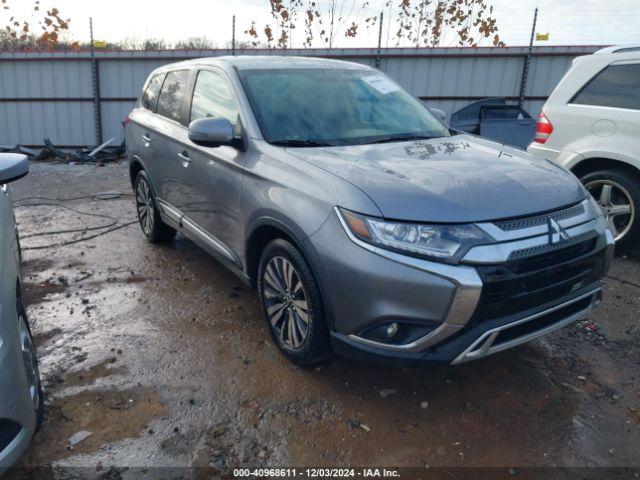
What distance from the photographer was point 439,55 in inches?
446

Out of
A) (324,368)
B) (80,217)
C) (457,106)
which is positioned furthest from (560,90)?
(457,106)

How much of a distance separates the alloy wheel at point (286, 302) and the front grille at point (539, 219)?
1.09 meters

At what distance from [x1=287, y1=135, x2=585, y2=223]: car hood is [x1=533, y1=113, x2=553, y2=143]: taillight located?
6.86 ft

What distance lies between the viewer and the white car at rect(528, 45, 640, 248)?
4711 mm

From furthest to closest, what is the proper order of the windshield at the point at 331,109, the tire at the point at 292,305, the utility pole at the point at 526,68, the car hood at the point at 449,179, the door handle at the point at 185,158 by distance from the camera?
1. the utility pole at the point at 526,68
2. the door handle at the point at 185,158
3. the windshield at the point at 331,109
4. the tire at the point at 292,305
5. the car hood at the point at 449,179

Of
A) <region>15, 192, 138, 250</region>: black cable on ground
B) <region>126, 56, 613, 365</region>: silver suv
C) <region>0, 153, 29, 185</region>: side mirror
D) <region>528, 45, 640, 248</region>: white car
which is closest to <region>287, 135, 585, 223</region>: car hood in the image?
<region>126, 56, 613, 365</region>: silver suv

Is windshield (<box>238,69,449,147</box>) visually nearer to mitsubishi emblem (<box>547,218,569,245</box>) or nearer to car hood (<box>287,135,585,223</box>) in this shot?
car hood (<box>287,135,585,223</box>)

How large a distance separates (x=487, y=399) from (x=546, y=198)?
3.79 ft

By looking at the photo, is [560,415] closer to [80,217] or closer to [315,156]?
[315,156]

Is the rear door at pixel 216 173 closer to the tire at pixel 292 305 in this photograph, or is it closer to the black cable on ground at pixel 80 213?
the tire at pixel 292 305

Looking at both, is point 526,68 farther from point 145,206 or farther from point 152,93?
point 145,206

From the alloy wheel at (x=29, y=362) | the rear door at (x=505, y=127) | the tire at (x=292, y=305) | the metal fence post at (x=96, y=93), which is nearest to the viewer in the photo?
the alloy wheel at (x=29, y=362)

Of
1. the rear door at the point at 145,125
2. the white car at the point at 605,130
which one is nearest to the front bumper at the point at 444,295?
the white car at the point at 605,130

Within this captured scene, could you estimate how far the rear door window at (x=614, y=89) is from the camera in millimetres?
4695
